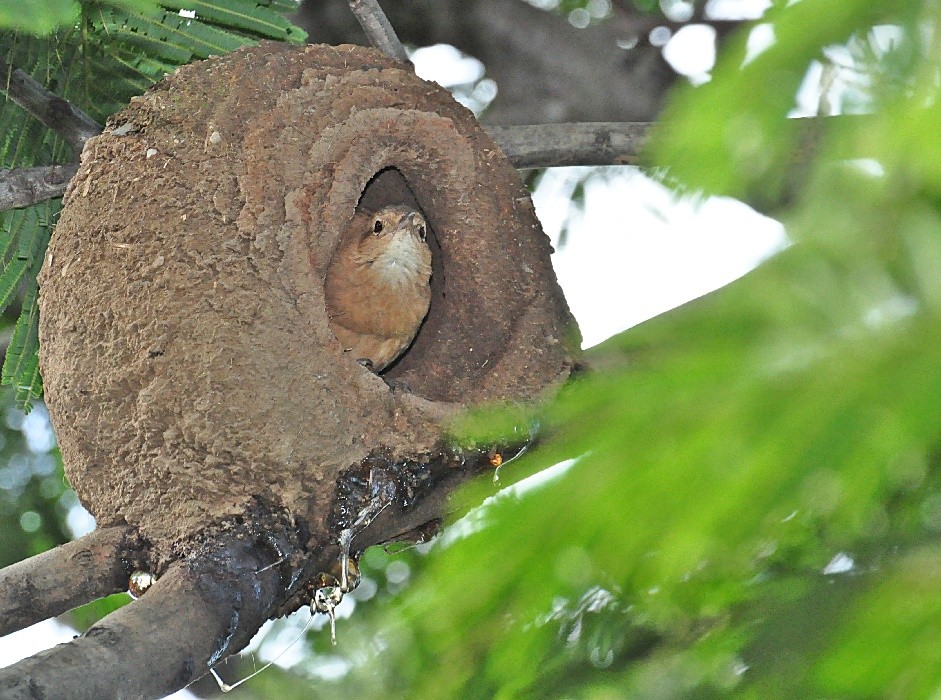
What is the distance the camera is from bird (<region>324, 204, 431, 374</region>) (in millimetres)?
4965

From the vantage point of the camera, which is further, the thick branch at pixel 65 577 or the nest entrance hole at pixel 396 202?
the nest entrance hole at pixel 396 202

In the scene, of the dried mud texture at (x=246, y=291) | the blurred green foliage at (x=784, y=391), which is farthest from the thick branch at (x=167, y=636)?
the blurred green foliage at (x=784, y=391)

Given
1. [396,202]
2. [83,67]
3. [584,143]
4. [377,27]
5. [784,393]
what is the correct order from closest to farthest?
1. [784,393]
2. [83,67]
3. [377,27]
4. [584,143]
5. [396,202]

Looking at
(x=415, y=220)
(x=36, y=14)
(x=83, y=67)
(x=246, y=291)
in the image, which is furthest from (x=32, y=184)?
(x=36, y=14)

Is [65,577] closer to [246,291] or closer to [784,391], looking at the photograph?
[246,291]

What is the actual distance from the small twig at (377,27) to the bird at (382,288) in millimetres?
699

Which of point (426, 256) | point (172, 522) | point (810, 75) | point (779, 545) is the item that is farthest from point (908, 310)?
point (426, 256)

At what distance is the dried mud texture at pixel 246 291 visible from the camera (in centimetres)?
380

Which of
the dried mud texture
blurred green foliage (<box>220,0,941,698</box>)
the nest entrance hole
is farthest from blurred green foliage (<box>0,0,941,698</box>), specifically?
the nest entrance hole

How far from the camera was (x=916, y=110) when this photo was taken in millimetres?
743

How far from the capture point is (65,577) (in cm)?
352

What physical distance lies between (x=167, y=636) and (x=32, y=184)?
185 cm

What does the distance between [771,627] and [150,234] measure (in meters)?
3.21

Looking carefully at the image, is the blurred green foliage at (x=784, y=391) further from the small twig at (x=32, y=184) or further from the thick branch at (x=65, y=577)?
the small twig at (x=32, y=184)
